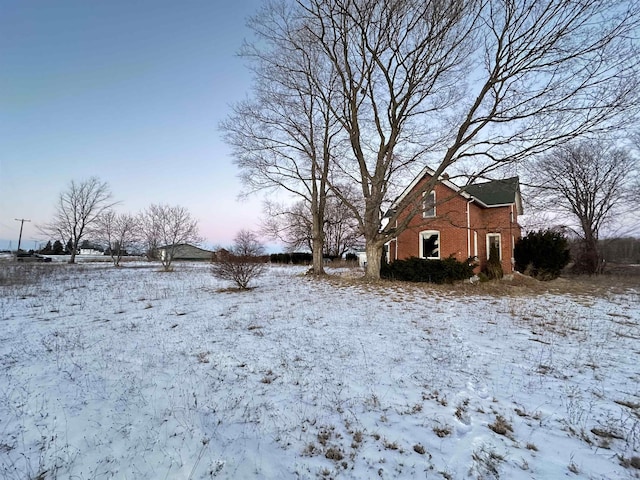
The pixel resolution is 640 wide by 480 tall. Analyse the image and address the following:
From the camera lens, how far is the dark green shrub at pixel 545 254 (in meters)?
Answer: 17.8

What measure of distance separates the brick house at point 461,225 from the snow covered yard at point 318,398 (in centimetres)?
1013

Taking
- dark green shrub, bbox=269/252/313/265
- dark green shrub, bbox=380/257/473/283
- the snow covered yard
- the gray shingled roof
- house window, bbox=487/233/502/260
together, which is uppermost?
the gray shingled roof

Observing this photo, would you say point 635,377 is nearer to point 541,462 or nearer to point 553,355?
point 553,355

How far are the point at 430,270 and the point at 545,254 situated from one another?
31.8 feet

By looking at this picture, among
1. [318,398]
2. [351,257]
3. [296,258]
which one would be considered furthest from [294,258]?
[318,398]

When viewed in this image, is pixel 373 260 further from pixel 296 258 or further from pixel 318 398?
pixel 296 258

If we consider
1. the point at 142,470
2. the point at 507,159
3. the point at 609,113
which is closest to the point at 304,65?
the point at 507,159

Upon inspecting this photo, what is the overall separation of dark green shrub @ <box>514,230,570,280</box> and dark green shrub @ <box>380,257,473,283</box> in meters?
7.00

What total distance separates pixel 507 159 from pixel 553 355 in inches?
358

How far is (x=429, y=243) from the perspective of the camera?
17.8 meters

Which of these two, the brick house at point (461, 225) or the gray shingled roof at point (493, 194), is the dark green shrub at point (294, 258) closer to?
the brick house at point (461, 225)

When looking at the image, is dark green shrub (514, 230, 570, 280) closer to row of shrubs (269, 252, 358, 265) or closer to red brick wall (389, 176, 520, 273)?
red brick wall (389, 176, 520, 273)

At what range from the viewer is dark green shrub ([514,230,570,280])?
17766 millimetres

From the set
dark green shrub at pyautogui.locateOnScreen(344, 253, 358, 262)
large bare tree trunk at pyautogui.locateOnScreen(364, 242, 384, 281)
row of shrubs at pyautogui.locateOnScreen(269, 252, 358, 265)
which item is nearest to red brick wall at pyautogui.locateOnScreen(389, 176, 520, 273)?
large bare tree trunk at pyautogui.locateOnScreen(364, 242, 384, 281)
